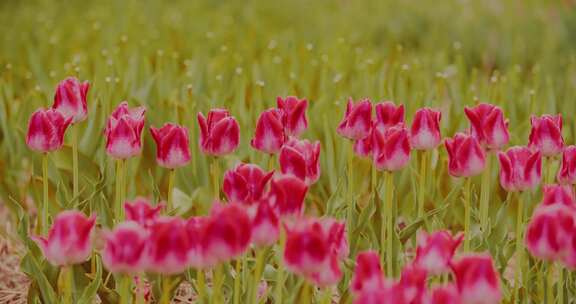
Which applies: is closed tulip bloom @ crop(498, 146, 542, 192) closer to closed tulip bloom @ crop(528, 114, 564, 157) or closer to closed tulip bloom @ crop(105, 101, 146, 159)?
closed tulip bloom @ crop(528, 114, 564, 157)

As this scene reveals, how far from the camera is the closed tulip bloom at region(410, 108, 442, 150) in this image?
212 centimetres

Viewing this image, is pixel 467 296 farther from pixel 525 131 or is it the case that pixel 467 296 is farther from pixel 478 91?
pixel 478 91

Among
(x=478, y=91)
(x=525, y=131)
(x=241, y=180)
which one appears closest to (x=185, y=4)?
(x=478, y=91)

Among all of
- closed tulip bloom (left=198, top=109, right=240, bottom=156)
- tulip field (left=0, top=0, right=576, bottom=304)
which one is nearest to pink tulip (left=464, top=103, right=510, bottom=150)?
tulip field (left=0, top=0, right=576, bottom=304)

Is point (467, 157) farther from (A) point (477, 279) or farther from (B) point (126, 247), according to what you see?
(B) point (126, 247)

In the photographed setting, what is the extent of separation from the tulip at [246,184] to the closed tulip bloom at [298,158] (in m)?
0.06

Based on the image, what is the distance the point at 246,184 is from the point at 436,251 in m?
0.42

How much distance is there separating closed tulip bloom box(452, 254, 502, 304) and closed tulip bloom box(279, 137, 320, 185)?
0.47 metres

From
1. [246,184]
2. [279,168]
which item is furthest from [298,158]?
[279,168]

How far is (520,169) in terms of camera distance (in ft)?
6.51

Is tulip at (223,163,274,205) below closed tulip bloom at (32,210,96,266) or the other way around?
the other way around

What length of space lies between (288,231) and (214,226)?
13 cm

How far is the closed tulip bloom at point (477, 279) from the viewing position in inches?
58.8

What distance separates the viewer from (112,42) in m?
5.04
